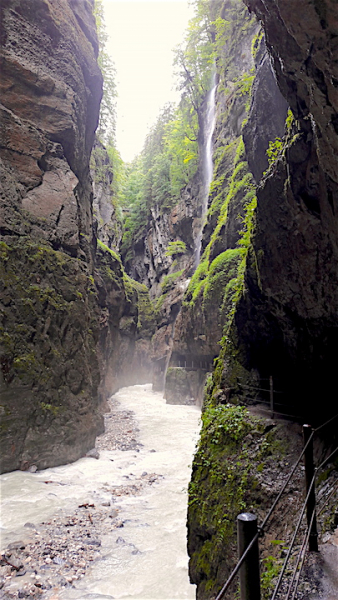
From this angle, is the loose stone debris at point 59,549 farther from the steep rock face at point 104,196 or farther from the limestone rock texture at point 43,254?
the steep rock face at point 104,196

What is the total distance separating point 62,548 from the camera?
6102mm

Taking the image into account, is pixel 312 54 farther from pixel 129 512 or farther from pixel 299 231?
pixel 129 512

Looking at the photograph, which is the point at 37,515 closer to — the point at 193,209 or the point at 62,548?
the point at 62,548

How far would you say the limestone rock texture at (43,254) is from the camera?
9344 mm

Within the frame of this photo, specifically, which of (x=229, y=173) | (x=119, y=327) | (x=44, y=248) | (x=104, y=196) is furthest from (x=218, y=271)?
(x=104, y=196)

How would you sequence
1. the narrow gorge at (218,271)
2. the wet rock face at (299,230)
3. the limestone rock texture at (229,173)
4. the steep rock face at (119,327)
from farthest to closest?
the steep rock face at (119,327), the limestone rock texture at (229,173), the narrow gorge at (218,271), the wet rock face at (299,230)

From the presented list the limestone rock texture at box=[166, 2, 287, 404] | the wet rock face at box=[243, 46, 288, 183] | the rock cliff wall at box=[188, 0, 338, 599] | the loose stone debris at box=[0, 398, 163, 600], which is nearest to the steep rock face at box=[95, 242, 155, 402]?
the limestone rock texture at box=[166, 2, 287, 404]

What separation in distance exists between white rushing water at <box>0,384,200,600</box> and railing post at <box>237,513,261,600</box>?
4672 millimetres

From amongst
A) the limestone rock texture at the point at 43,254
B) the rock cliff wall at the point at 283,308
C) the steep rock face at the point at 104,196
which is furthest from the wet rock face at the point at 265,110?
the steep rock face at the point at 104,196

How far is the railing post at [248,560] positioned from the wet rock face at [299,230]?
3.64 meters

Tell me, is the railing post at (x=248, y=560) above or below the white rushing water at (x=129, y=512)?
above

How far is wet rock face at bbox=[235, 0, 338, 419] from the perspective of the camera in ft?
11.1

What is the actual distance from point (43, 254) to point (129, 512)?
781cm

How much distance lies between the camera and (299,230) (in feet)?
17.6
